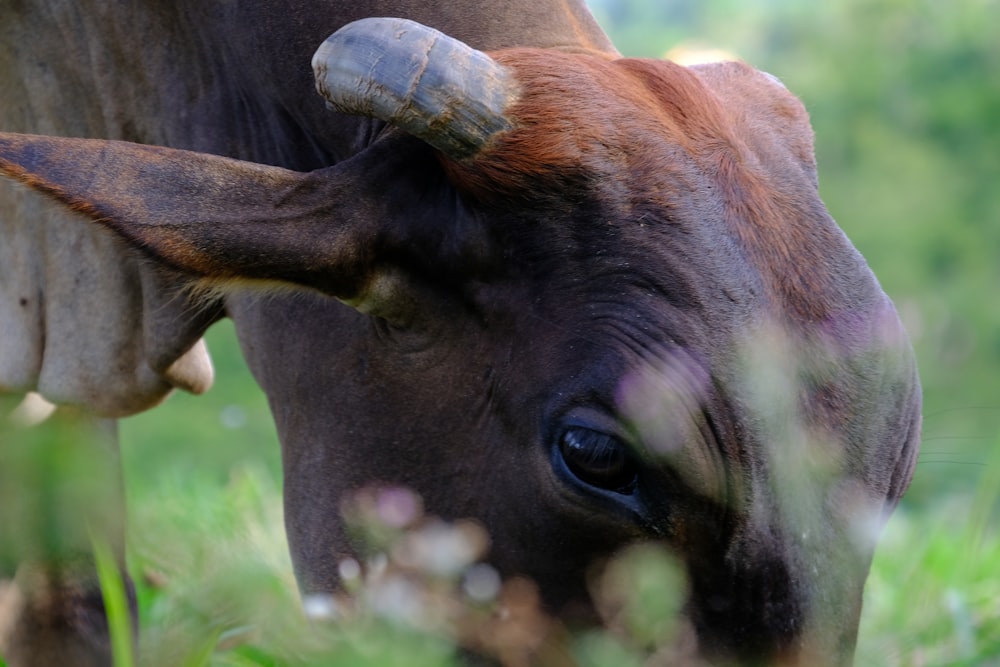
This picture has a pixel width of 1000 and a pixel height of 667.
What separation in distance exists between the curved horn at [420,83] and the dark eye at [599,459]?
0.53m

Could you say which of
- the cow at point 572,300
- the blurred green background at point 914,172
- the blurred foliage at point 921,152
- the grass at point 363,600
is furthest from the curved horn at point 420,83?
the blurred foliage at point 921,152

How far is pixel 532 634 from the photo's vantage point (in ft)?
9.14

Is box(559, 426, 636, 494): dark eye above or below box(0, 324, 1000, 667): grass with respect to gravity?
above

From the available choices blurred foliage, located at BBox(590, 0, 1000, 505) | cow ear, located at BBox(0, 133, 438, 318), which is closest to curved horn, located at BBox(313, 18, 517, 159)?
cow ear, located at BBox(0, 133, 438, 318)

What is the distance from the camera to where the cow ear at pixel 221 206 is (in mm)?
2574

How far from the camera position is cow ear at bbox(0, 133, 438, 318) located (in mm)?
2574

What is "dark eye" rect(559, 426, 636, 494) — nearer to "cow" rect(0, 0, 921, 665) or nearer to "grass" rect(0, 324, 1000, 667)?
"cow" rect(0, 0, 921, 665)

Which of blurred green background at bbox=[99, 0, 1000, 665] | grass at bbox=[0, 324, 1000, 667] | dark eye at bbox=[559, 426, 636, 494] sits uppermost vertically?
dark eye at bbox=[559, 426, 636, 494]

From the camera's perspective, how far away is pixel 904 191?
13.8m

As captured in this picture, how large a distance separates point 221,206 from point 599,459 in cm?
78

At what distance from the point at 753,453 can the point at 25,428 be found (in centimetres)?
221

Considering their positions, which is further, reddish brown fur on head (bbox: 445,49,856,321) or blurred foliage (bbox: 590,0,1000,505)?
blurred foliage (bbox: 590,0,1000,505)

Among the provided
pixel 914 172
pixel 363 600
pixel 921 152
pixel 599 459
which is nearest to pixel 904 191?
pixel 914 172

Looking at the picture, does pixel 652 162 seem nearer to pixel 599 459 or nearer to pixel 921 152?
pixel 599 459
